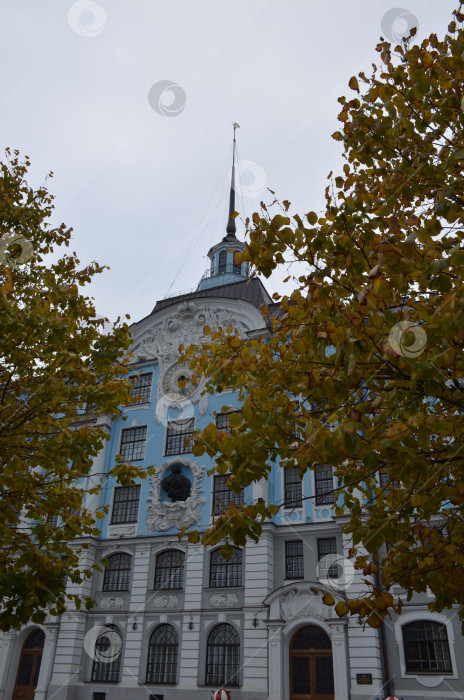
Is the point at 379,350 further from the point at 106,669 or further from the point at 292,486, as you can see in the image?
the point at 106,669

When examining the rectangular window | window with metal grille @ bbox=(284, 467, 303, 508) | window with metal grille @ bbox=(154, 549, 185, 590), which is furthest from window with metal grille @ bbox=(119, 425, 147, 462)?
the rectangular window

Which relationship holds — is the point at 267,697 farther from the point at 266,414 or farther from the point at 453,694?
the point at 266,414

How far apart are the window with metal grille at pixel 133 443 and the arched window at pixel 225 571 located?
19.5 feet

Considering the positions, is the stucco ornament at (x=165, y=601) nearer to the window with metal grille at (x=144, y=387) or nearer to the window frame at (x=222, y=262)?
the window with metal grille at (x=144, y=387)

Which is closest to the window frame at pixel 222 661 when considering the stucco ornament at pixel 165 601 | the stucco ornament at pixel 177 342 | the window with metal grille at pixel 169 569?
the stucco ornament at pixel 165 601

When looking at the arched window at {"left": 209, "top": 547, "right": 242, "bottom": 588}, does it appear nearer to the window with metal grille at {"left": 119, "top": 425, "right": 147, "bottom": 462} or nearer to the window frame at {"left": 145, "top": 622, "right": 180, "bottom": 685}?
the window frame at {"left": 145, "top": 622, "right": 180, "bottom": 685}

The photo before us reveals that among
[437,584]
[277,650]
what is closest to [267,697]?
[277,650]

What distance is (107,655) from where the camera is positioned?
2156cm

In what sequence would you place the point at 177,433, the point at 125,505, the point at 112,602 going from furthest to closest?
1. the point at 177,433
2. the point at 125,505
3. the point at 112,602

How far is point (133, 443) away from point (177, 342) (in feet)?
17.1

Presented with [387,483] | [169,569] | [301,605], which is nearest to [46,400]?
[387,483]

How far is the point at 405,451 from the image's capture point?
16.3 ft

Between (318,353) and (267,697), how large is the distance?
1650 centimetres

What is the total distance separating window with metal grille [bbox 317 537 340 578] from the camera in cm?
1938
